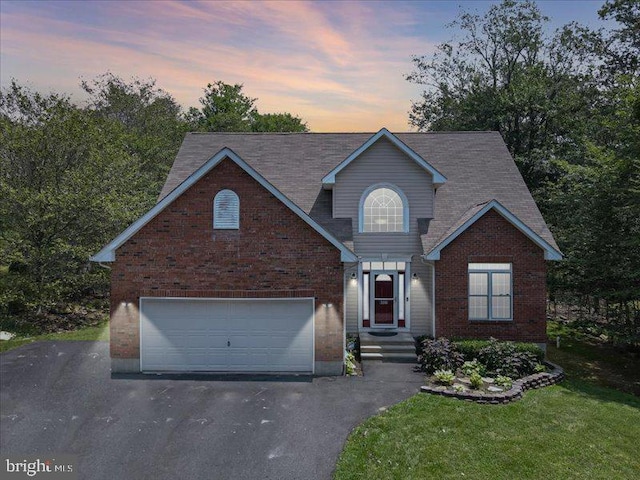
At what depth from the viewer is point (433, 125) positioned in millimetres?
35938

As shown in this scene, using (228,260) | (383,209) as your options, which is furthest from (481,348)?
(228,260)

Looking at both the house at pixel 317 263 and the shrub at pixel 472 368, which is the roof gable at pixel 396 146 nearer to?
the house at pixel 317 263

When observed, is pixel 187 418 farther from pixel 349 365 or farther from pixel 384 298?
pixel 384 298

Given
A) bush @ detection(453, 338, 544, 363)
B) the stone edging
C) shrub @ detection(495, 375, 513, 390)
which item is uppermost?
bush @ detection(453, 338, 544, 363)

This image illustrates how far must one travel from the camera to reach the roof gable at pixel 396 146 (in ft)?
→ 51.8

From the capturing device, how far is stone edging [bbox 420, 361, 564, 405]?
35.5 feet

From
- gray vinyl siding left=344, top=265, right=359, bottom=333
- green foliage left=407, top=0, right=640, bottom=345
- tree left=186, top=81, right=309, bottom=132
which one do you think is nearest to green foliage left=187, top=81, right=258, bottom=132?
tree left=186, top=81, right=309, bottom=132

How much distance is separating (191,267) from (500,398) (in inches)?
384

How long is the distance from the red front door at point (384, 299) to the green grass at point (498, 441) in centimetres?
522

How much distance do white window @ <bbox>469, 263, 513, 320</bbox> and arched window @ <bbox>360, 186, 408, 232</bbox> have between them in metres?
3.47

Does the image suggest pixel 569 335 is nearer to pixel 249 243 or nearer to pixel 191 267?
pixel 249 243

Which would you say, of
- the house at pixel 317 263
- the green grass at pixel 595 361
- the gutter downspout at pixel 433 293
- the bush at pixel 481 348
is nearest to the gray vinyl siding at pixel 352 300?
the house at pixel 317 263

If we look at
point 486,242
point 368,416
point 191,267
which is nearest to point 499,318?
point 486,242

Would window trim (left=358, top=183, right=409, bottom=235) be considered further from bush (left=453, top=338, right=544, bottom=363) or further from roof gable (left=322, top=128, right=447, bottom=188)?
bush (left=453, top=338, right=544, bottom=363)
